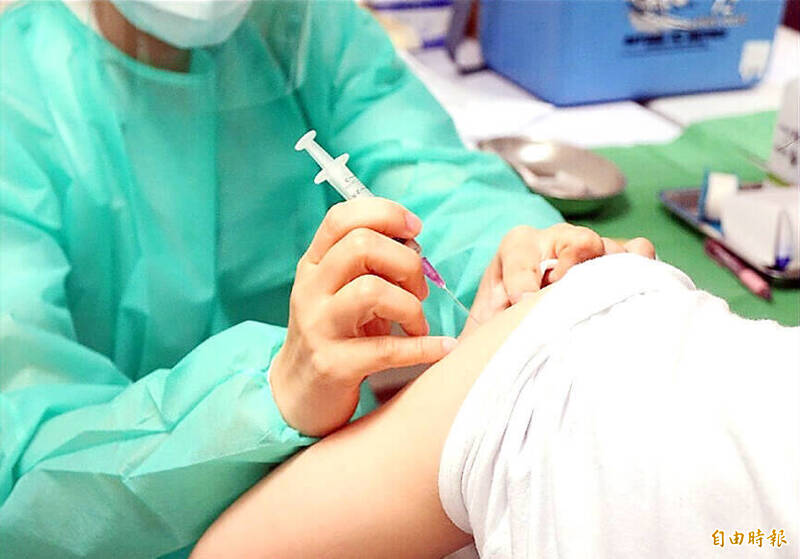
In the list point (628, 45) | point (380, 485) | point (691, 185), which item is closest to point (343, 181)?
point (380, 485)

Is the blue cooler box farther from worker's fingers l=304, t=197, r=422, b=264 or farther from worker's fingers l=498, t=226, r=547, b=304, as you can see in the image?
worker's fingers l=304, t=197, r=422, b=264

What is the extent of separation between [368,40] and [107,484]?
646mm

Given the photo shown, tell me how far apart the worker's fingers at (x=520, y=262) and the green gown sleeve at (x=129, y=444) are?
15 cm

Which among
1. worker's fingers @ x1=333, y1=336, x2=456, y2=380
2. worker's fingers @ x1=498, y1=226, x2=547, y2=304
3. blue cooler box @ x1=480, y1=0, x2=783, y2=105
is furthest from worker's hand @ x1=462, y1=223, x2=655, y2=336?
blue cooler box @ x1=480, y1=0, x2=783, y2=105

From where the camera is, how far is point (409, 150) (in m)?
0.94

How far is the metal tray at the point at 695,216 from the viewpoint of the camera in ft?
3.12

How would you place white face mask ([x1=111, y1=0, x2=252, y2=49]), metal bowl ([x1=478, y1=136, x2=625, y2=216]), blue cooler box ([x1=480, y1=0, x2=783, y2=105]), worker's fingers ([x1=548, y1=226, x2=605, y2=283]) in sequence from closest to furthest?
1. worker's fingers ([x1=548, y1=226, x2=605, y2=283])
2. white face mask ([x1=111, y1=0, x2=252, y2=49])
3. metal bowl ([x1=478, y1=136, x2=625, y2=216])
4. blue cooler box ([x1=480, y1=0, x2=783, y2=105])

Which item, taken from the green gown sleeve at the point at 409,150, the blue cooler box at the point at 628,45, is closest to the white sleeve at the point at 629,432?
the green gown sleeve at the point at 409,150

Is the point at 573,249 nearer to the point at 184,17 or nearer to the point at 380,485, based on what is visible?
the point at 380,485

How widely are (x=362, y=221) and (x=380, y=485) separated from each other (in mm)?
172

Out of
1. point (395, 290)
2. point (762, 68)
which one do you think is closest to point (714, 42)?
→ point (762, 68)

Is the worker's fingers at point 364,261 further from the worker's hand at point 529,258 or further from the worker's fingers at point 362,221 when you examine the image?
the worker's hand at point 529,258

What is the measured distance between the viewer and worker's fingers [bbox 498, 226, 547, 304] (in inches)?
25.5

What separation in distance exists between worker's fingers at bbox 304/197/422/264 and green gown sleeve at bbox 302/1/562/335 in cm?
22
